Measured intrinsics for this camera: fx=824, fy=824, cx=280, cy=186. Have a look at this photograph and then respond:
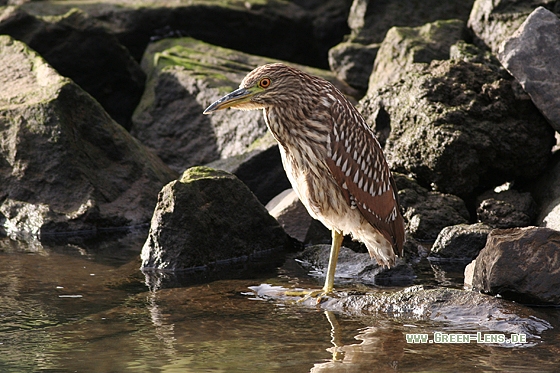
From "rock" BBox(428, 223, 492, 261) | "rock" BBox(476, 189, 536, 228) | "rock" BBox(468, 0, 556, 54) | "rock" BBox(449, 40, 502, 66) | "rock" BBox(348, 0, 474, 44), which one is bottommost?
"rock" BBox(428, 223, 492, 261)

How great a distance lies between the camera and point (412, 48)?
967cm

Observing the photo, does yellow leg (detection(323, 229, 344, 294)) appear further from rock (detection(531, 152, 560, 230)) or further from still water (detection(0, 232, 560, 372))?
rock (detection(531, 152, 560, 230))

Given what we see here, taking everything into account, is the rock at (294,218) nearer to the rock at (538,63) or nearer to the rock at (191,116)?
the rock at (191,116)

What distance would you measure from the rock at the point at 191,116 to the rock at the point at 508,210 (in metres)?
2.91

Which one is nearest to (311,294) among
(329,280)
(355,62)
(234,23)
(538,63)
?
(329,280)

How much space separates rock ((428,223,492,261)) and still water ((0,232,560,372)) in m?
0.58

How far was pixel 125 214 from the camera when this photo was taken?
889cm

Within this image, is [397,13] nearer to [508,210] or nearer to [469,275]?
[508,210]

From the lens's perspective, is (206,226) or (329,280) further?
(206,226)

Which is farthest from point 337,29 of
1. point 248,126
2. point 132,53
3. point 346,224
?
point 346,224

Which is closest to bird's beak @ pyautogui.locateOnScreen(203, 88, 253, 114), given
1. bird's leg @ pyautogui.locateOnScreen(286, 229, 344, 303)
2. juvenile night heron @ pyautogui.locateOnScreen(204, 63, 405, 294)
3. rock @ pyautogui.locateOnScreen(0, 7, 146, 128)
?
juvenile night heron @ pyautogui.locateOnScreen(204, 63, 405, 294)

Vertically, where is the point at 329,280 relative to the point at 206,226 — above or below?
below

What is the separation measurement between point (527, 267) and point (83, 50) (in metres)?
7.74

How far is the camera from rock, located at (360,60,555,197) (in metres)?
8.01
